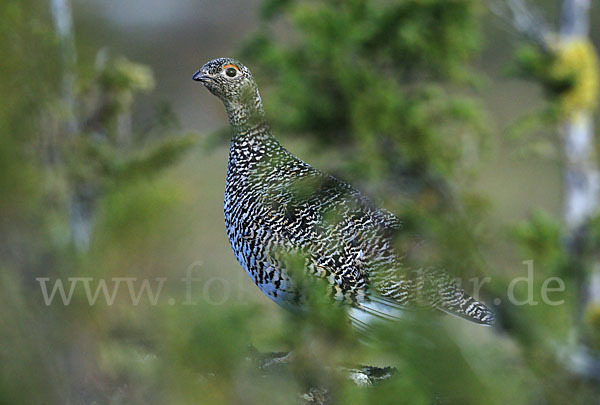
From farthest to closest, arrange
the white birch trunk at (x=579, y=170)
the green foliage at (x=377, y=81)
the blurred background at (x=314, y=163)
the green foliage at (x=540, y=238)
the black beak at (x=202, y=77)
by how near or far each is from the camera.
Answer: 1. the white birch trunk at (x=579, y=170)
2. the green foliage at (x=377, y=81)
3. the green foliage at (x=540, y=238)
4. the black beak at (x=202, y=77)
5. the blurred background at (x=314, y=163)

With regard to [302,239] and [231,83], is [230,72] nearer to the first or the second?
[231,83]

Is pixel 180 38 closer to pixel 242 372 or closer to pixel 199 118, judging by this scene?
pixel 199 118

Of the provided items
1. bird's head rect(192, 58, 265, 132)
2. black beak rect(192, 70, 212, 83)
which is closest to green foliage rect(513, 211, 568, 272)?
bird's head rect(192, 58, 265, 132)

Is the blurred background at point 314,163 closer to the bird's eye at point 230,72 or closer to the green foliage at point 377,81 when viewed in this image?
the green foliage at point 377,81

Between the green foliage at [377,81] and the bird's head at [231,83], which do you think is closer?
the bird's head at [231,83]

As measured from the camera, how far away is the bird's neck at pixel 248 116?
150 inches

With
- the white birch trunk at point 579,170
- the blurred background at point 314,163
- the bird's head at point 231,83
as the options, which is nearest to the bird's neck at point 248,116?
the bird's head at point 231,83

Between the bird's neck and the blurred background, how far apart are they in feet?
A: 1.42

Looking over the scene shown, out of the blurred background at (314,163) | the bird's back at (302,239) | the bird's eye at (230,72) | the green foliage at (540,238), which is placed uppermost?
the bird's eye at (230,72)

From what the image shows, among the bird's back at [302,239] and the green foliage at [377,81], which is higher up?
the green foliage at [377,81]

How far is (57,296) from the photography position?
106 cm

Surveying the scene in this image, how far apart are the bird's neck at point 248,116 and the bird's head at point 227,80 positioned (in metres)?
Answer: 0.02

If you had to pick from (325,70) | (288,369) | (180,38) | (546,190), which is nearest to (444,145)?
(325,70)

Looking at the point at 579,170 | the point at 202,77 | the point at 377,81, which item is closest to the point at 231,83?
the point at 202,77
